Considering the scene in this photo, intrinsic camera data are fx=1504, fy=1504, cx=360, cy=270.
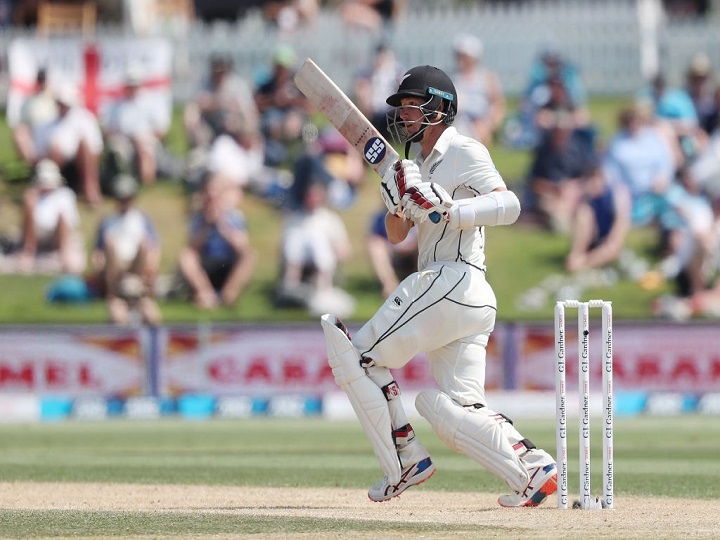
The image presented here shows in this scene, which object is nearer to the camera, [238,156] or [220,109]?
[238,156]

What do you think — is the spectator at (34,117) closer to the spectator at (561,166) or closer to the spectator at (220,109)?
the spectator at (220,109)

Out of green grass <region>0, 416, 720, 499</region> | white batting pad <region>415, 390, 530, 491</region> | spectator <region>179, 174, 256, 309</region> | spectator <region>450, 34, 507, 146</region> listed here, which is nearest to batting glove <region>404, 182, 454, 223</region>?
white batting pad <region>415, 390, 530, 491</region>

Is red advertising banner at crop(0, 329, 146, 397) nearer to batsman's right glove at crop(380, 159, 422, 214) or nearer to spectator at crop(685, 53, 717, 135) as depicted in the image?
spectator at crop(685, 53, 717, 135)

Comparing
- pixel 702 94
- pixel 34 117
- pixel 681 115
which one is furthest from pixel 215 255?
pixel 702 94

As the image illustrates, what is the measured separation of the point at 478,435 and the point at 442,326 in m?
0.44

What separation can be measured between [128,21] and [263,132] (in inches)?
219

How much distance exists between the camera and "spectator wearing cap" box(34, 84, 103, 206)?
16.2 meters

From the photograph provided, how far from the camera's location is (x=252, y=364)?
45.0ft

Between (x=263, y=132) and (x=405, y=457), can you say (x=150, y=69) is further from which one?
(x=405, y=457)

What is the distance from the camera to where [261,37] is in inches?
727

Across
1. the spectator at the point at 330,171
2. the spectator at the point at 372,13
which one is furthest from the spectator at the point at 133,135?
the spectator at the point at 372,13

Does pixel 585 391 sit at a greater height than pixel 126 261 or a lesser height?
greater

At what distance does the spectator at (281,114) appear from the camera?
16500mm

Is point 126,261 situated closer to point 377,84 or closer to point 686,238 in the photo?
point 377,84
